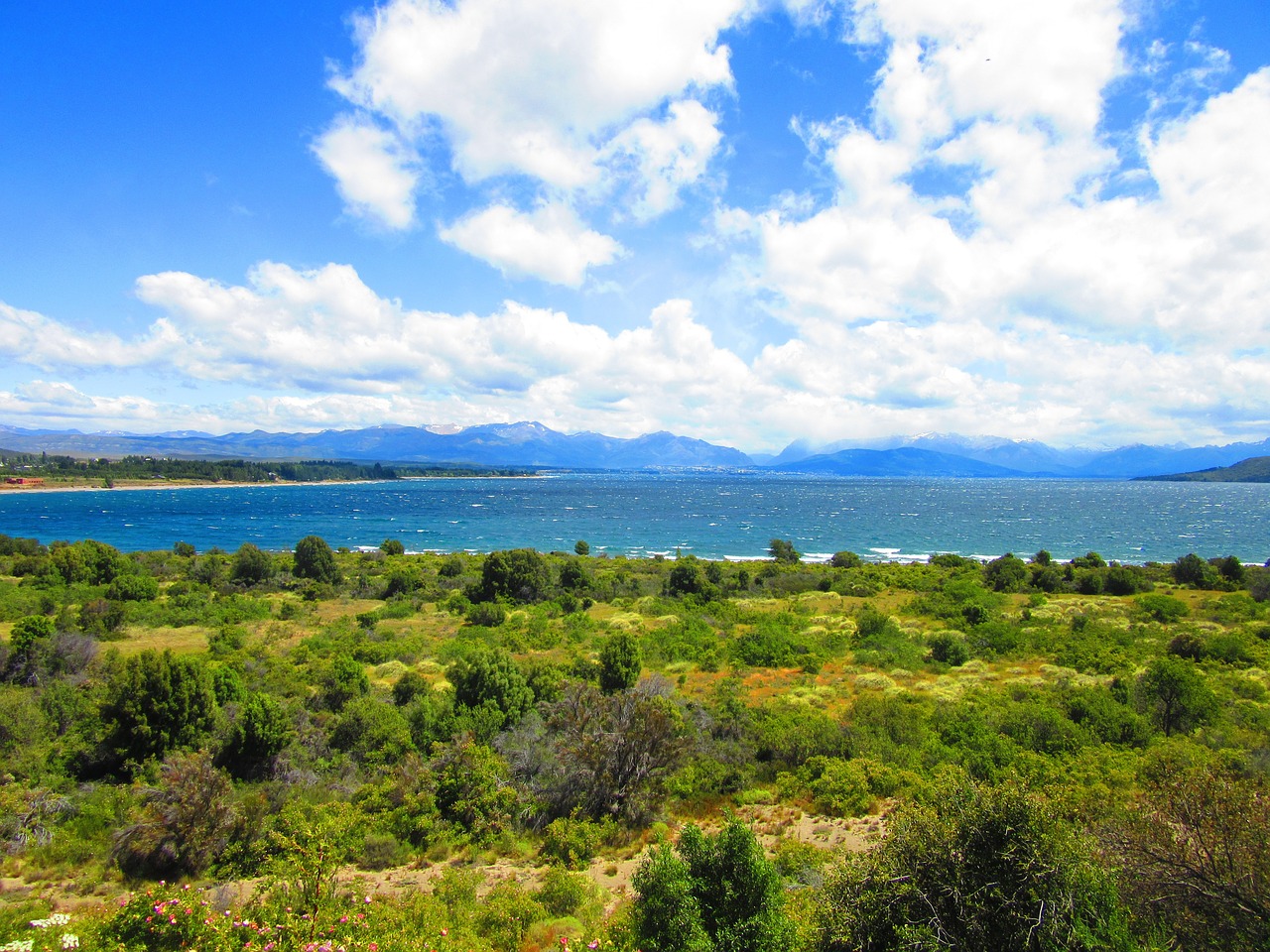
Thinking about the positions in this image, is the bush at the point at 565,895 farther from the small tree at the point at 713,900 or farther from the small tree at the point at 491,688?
the small tree at the point at 491,688

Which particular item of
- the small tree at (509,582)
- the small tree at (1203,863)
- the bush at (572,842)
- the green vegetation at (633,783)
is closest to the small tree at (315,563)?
the green vegetation at (633,783)

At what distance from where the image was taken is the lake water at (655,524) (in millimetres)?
68312

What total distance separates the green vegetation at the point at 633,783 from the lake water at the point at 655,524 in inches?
1582

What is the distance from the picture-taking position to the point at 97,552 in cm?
3703

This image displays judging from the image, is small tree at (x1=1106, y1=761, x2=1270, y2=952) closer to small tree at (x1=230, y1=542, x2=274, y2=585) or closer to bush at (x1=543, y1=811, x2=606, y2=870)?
bush at (x1=543, y1=811, x2=606, y2=870)

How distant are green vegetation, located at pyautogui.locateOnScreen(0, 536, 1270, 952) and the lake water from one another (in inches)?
1582

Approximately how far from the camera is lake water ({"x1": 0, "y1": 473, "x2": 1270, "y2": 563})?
68312 millimetres

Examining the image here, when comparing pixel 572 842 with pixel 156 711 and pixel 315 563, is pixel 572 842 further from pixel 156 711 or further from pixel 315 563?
pixel 315 563

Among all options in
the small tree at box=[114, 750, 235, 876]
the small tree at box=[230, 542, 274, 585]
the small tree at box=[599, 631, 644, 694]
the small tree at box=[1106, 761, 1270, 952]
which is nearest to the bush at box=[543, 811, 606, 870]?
the small tree at box=[114, 750, 235, 876]

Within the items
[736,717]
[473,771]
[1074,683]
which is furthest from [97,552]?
[1074,683]

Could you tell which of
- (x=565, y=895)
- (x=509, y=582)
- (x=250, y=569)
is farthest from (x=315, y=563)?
(x=565, y=895)

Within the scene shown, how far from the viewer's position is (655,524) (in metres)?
92.3

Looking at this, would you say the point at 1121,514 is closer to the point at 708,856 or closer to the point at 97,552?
the point at 708,856

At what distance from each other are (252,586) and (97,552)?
890cm
